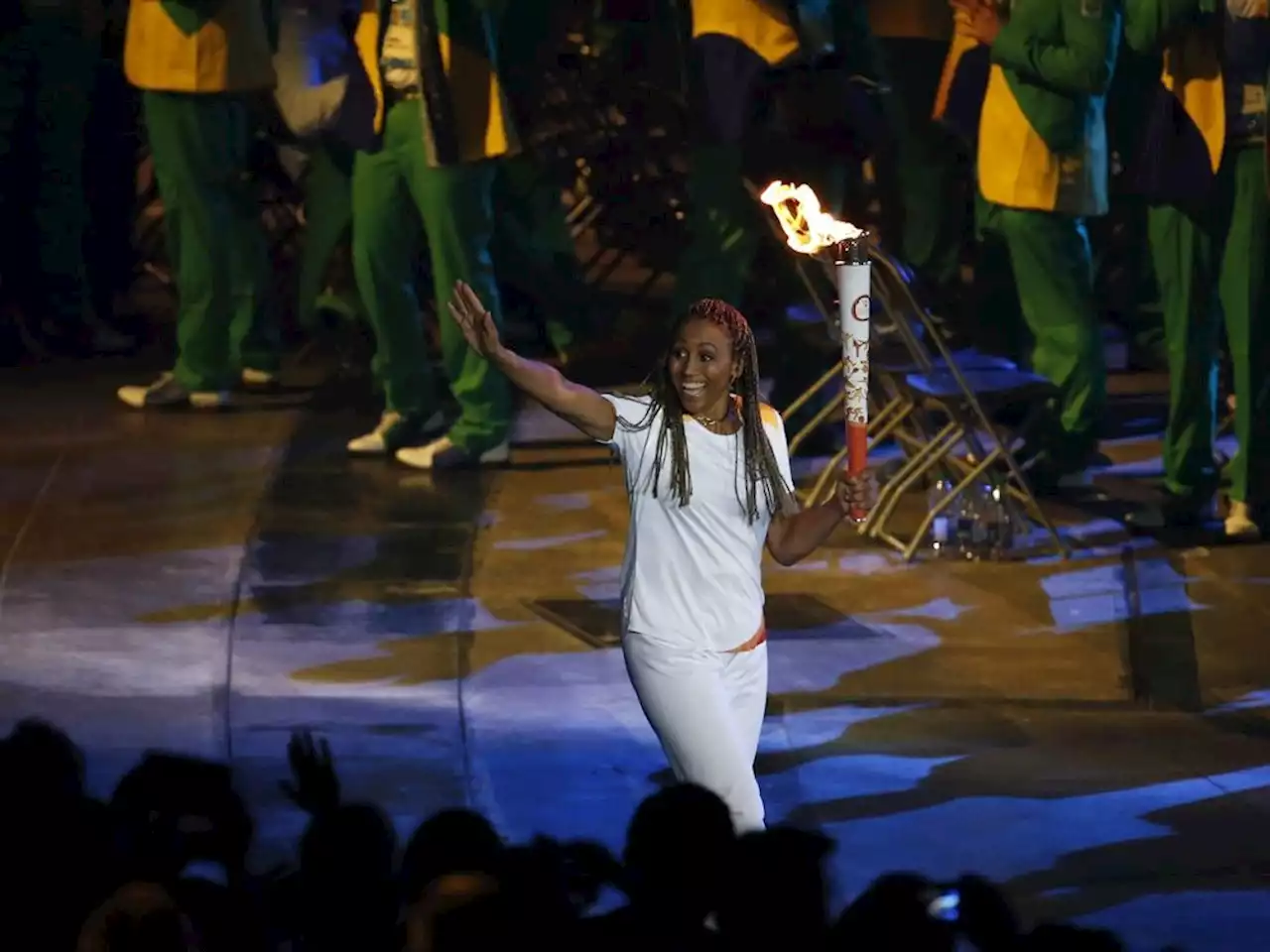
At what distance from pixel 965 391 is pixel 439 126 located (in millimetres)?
2040

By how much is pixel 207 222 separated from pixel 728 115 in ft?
7.19

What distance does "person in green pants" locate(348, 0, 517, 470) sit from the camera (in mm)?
8031

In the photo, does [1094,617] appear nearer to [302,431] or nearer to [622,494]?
[622,494]

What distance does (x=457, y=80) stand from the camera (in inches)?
317

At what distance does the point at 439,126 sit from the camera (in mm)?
8039

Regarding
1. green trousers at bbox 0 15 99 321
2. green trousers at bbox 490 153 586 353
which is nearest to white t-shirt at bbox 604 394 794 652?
green trousers at bbox 490 153 586 353

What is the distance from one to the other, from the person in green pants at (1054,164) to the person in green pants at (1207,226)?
0.20 m

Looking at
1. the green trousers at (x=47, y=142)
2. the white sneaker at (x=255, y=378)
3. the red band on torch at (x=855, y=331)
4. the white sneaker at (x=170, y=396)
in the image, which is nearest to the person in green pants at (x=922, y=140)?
the white sneaker at (x=255, y=378)

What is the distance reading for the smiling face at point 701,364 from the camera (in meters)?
4.32

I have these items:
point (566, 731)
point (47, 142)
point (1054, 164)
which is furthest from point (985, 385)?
point (47, 142)

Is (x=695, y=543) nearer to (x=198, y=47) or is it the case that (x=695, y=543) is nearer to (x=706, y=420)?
(x=706, y=420)

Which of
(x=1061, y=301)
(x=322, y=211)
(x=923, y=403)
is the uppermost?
(x=322, y=211)

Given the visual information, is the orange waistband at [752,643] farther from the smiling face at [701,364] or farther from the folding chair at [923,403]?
the folding chair at [923,403]

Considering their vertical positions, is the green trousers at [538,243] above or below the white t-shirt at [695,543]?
below
